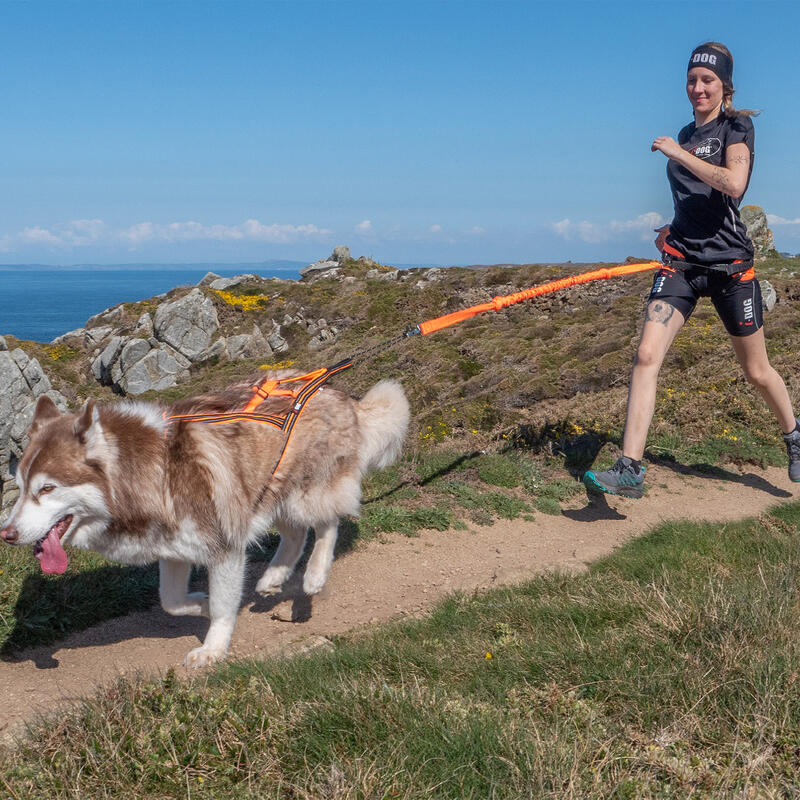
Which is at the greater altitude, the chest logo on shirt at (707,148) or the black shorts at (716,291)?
the chest logo on shirt at (707,148)

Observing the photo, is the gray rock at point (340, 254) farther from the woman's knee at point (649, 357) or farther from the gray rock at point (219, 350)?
the woman's knee at point (649, 357)

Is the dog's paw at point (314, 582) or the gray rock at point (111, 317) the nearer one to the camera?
the dog's paw at point (314, 582)

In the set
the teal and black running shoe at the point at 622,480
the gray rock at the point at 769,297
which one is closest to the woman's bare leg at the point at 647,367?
the teal and black running shoe at the point at 622,480

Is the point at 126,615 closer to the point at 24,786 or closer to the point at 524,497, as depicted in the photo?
the point at 24,786

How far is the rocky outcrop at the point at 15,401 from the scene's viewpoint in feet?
78.8

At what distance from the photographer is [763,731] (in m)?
2.66

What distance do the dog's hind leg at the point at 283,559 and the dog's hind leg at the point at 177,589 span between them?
0.57 meters

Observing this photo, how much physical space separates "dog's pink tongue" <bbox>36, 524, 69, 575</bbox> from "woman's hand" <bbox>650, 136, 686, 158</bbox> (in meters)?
5.00

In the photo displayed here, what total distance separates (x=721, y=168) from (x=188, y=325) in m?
38.3

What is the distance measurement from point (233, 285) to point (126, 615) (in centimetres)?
4509

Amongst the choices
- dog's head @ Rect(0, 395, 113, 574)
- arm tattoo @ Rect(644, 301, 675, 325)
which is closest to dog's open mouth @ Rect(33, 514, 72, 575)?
dog's head @ Rect(0, 395, 113, 574)

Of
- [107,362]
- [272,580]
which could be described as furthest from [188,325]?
[272,580]

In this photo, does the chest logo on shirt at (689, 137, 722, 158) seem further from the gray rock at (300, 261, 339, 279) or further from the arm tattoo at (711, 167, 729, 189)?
the gray rock at (300, 261, 339, 279)

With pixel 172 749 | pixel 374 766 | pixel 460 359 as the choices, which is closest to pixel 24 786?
pixel 172 749
